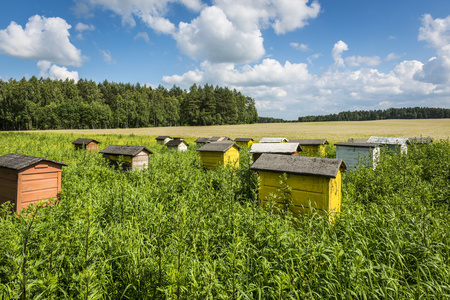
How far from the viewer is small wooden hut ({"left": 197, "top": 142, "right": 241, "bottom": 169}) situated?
44.0ft

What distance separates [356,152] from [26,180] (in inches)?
614

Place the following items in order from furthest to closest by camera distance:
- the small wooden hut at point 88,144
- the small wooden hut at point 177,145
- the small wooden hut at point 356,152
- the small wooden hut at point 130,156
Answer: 1. the small wooden hut at point 177,145
2. the small wooden hut at point 88,144
3. the small wooden hut at point 356,152
4. the small wooden hut at point 130,156

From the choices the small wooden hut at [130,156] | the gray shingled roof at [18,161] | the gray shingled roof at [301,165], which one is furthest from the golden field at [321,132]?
the gray shingled roof at [301,165]

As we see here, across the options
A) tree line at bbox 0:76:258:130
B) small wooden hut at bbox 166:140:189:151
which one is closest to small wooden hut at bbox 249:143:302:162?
small wooden hut at bbox 166:140:189:151

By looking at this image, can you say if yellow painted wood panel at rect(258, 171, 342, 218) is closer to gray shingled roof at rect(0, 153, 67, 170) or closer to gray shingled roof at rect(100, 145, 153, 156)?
gray shingled roof at rect(0, 153, 67, 170)

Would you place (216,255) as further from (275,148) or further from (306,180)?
(275,148)

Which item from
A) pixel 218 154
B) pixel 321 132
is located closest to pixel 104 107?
pixel 321 132

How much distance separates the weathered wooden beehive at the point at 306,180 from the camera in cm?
625

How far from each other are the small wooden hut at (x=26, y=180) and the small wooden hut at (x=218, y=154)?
804cm

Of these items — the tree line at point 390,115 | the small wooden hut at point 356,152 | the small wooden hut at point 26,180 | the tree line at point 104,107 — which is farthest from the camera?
the tree line at point 390,115

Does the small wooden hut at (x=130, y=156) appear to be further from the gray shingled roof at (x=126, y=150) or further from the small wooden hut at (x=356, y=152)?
the small wooden hut at (x=356, y=152)

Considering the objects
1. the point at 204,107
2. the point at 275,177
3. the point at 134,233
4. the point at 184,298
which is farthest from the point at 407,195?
the point at 204,107

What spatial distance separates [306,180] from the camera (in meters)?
6.56

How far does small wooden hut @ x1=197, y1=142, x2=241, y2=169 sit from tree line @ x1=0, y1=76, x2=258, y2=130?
3050 inches
